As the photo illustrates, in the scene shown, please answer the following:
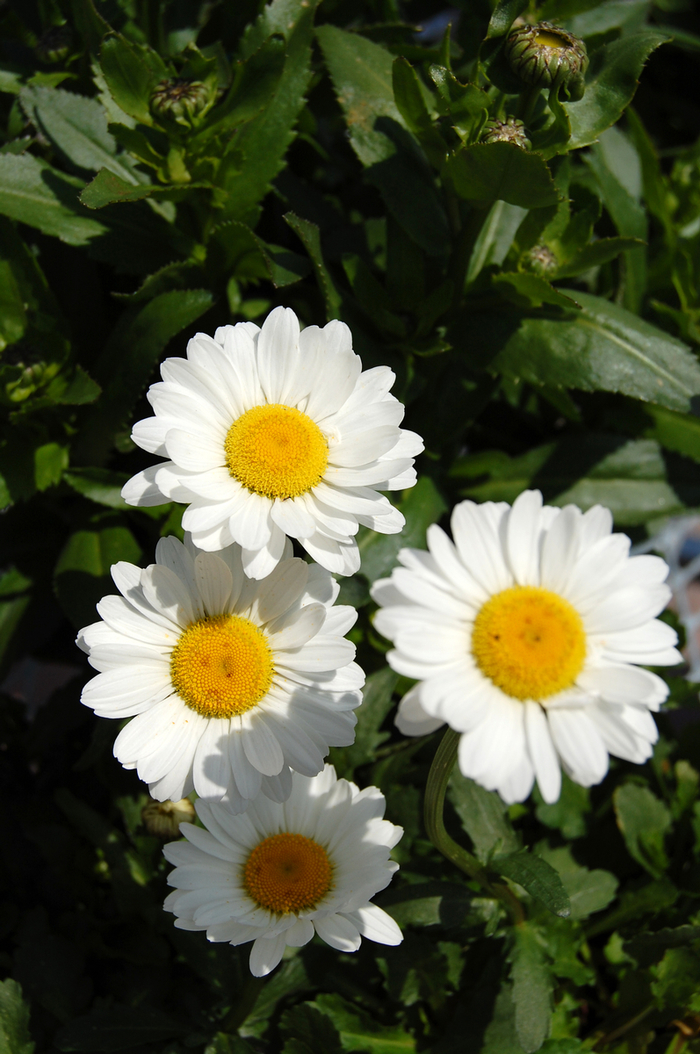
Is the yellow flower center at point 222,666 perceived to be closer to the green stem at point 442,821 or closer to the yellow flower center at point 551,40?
the green stem at point 442,821

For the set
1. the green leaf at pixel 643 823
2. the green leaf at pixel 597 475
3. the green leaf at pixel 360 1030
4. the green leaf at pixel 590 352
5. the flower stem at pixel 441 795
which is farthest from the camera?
the green leaf at pixel 597 475

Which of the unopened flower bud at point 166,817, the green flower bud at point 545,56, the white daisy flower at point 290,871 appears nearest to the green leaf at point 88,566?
the unopened flower bud at point 166,817

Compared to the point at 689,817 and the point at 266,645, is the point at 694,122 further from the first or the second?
the point at 266,645

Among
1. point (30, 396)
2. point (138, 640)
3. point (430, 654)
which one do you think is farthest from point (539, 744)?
point (30, 396)

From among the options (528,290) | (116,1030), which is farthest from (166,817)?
(528,290)

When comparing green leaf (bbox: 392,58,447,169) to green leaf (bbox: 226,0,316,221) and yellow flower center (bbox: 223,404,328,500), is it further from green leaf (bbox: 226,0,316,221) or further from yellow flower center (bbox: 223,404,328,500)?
yellow flower center (bbox: 223,404,328,500)

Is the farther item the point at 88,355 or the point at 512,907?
the point at 88,355

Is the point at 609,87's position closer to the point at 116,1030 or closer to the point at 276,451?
the point at 276,451
